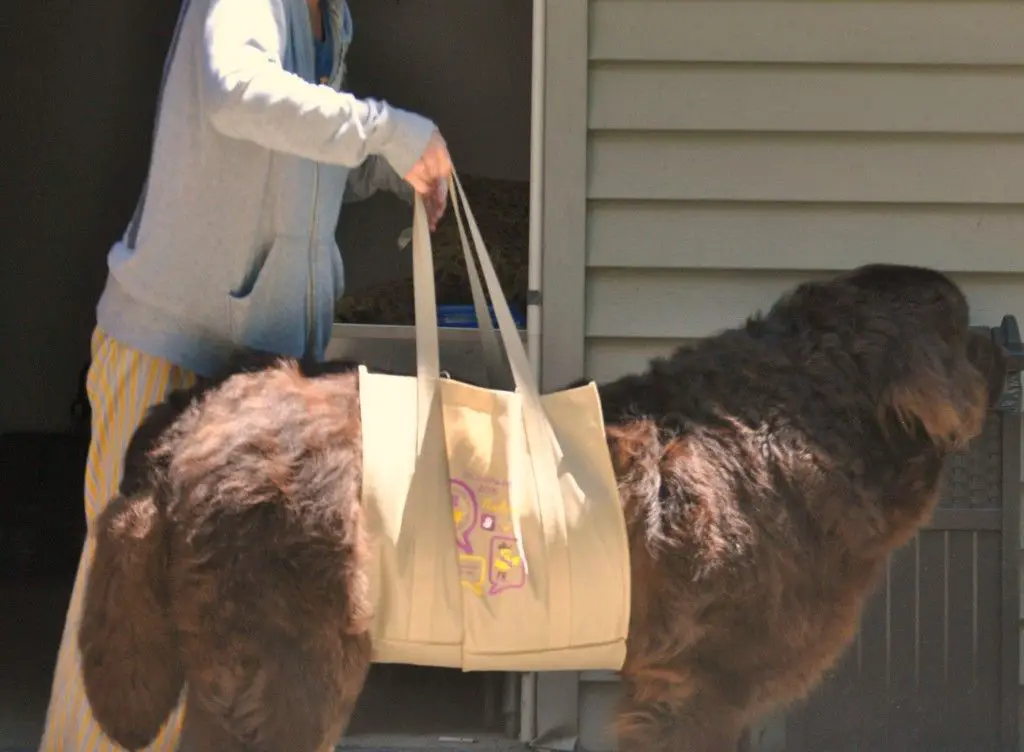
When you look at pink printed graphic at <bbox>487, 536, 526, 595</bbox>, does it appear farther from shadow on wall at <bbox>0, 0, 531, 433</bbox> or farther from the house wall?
shadow on wall at <bbox>0, 0, 531, 433</bbox>

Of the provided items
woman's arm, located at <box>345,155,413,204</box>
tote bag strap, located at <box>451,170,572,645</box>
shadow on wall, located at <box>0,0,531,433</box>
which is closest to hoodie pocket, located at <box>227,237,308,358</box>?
tote bag strap, located at <box>451,170,572,645</box>

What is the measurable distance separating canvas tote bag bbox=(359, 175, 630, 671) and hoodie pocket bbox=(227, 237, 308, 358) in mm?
288

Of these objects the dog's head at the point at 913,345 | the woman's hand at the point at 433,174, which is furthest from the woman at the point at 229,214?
the dog's head at the point at 913,345

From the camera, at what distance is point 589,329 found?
3.84 meters

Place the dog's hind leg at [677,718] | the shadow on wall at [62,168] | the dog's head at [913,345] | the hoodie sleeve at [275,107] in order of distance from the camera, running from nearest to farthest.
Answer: the hoodie sleeve at [275,107], the dog's hind leg at [677,718], the dog's head at [913,345], the shadow on wall at [62,168]

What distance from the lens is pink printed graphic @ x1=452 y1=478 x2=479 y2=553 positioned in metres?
2.44

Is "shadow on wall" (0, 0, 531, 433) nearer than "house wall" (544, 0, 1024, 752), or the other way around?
"house wall" (544, 0, 1024, 752)

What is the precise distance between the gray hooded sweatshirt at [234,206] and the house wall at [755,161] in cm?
123

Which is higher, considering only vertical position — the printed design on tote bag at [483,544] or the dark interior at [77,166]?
the dark interior at [77,166]

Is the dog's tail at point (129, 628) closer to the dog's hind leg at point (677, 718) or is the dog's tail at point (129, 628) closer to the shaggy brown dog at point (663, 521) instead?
the shaggy brown dog at point (663, 521)

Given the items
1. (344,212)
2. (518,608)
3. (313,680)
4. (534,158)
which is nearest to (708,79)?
(534,158)

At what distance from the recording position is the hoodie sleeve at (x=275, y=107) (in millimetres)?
2309

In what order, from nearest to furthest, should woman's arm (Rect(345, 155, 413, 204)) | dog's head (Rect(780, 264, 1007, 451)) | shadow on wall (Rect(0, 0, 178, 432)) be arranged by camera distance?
dog's head (Rect(780, 264, 1007, 451)) < woman's arm (Rect(345, 155, 413, 204)) < shadow on wall (Rect(0, 0, 178, 432))

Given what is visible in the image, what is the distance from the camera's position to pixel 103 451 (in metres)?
2.80
